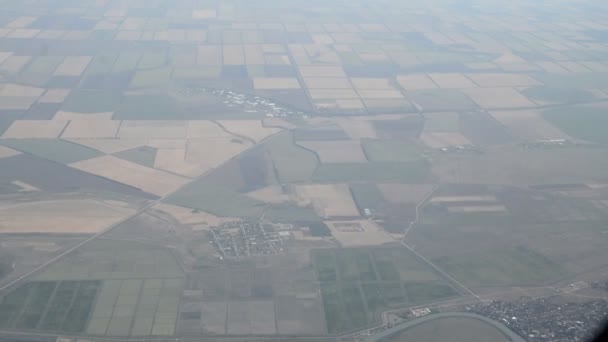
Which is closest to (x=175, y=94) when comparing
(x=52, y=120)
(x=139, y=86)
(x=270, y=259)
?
(x=139, y=86)

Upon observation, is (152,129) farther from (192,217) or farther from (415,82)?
(415,82)

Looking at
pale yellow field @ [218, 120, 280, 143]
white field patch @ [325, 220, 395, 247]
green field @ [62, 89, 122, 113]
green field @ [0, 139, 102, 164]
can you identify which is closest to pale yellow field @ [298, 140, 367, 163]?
pale yellow field @ [218, 120, 280, 143]

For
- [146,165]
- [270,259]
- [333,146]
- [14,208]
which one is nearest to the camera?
[270,259]

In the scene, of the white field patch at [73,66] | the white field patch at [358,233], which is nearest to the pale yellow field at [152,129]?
the white field patch at [73,66]

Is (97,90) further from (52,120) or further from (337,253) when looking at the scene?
(337,253)

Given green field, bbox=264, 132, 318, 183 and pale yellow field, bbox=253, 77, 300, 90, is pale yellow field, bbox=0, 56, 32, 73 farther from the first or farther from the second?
green field, bbox=264, 132, 318, 183

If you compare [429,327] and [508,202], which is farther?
[508,202]
